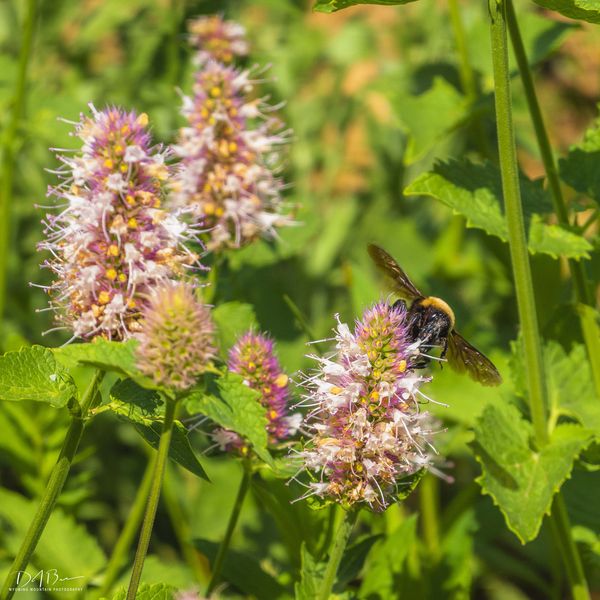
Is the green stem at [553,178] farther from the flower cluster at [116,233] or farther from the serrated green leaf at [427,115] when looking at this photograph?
the flower cluster at [116,233]

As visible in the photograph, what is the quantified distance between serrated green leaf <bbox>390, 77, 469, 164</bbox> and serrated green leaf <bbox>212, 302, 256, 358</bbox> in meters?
0.69

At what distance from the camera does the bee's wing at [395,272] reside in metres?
2.22

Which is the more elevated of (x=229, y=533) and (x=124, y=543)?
(x=229, y=533)

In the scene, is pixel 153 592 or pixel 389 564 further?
pixel 389 564

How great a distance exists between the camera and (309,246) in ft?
15.9

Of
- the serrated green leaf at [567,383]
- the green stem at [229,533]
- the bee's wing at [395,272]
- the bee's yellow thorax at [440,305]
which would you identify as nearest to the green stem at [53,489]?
the green stem at [229,533]

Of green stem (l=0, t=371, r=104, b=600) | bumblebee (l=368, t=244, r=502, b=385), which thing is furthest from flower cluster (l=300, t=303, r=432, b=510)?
green stem (l=0, t=371, r=104, b=600)

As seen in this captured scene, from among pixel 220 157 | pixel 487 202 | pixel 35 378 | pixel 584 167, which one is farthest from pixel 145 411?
pixel 584 167

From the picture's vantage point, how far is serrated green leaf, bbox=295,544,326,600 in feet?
6.43

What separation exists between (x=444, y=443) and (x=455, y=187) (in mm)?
1005

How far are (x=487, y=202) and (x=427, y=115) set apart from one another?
0.79 meters

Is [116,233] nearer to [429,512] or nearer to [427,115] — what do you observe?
[427,115]

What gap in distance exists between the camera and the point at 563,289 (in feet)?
10.9

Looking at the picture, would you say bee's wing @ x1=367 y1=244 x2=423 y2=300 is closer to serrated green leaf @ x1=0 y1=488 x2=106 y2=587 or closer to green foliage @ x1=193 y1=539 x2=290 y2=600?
green foliage @ x1=193 y1=539 x2=290 y2=600
